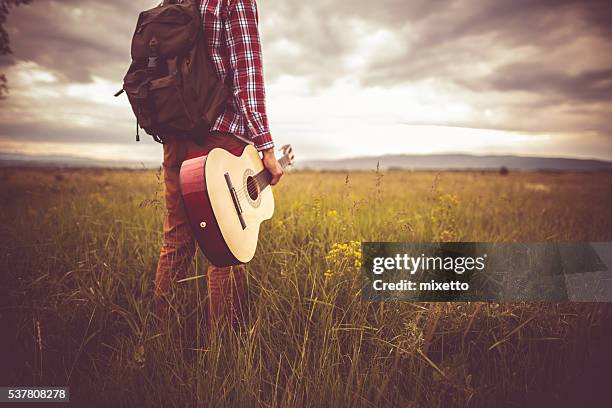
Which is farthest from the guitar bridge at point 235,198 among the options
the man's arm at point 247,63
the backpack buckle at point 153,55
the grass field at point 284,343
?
the backpack buckle at point 153,55

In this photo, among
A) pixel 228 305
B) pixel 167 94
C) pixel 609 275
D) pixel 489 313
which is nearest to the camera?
pixel 167 94

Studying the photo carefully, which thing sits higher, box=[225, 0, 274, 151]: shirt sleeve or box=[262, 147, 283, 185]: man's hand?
box=[225, 0, 274, 151]: shirt sleeve

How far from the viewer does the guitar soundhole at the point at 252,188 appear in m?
2.16

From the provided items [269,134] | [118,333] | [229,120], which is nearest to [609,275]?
[269,134]

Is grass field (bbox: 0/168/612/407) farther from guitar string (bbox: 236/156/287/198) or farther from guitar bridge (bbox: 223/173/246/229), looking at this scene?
guitar string (bbox: 236/156/287/198)

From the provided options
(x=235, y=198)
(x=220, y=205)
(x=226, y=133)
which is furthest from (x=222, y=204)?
(x=226, y=133)

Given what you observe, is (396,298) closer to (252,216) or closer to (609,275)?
(252,216)

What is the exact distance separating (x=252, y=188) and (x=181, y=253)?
0.63 metres

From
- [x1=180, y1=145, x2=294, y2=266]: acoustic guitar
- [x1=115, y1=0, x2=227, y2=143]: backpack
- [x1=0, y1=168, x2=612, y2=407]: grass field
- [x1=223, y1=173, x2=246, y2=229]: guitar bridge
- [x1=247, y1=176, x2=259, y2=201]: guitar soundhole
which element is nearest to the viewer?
[x1=0, y1=168, x2=612, y2=407]: grass field

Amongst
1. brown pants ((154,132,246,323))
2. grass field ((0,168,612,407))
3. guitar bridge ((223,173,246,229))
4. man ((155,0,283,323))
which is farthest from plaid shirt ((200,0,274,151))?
grass field ((0,168,612,407))

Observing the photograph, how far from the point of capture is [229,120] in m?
2.06

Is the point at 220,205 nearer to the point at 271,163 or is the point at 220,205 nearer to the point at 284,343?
the point at 271,163

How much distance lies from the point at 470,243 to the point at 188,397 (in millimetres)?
2930

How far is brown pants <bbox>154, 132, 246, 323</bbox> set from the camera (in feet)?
6.61
